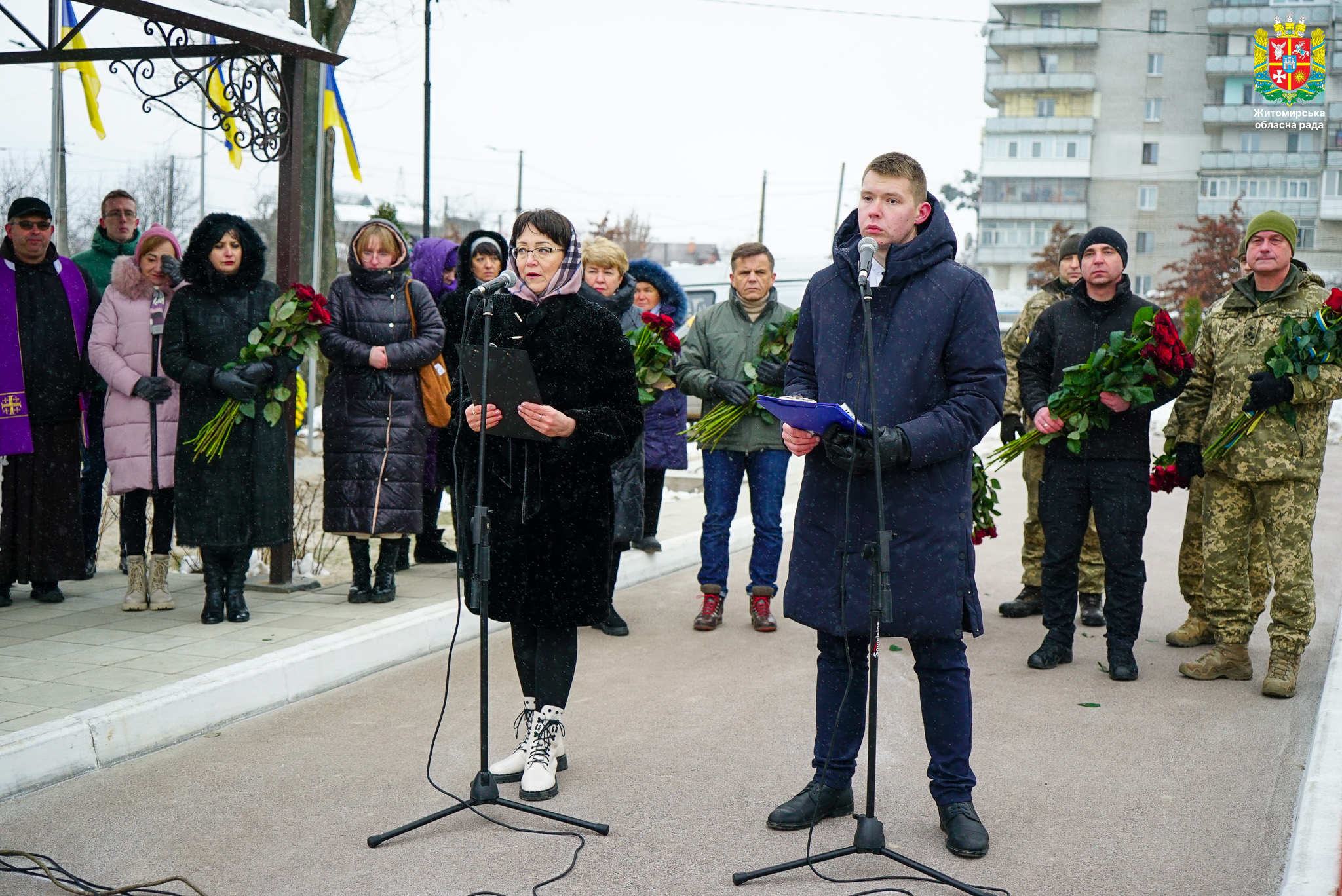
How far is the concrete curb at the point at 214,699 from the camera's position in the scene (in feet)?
15.9

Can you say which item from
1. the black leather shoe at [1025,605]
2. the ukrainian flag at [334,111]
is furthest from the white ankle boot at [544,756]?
the ukrainian flag at [334,111]

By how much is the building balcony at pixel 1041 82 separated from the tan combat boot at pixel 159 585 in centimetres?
7014

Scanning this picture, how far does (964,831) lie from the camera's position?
4.13 metres

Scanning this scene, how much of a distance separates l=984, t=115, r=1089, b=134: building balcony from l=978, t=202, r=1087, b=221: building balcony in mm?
3862

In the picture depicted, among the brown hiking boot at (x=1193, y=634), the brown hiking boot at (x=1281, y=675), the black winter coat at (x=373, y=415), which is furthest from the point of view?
the black winter coat at (x=373, y=415)

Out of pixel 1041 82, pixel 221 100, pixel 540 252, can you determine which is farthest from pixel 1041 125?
pixel 540 252

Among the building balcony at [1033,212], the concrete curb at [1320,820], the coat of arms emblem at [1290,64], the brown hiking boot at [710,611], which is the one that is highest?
the coat of arms emblem at [1290,64]

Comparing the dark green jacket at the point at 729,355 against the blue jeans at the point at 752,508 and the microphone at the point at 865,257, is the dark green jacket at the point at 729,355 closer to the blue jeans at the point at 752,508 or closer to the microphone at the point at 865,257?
the blue jeans at the point at 752,508

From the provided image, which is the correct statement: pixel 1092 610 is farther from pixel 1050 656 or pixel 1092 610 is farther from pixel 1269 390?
pixel 1269 390

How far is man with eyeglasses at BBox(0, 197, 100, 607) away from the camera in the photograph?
742cm

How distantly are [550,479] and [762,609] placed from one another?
3225mm

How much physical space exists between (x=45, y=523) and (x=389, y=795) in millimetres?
3985

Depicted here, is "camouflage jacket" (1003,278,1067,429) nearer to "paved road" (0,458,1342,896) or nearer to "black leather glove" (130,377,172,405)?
"paved road" (0,458,1342,896)

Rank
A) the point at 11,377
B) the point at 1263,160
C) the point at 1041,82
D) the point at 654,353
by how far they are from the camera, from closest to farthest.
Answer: the point at 11,377, the point at 654,353, the point at 1263,160, the point at 1041,82
